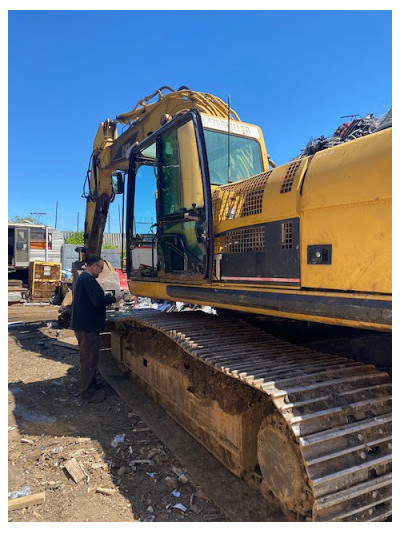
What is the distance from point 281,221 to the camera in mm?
2598

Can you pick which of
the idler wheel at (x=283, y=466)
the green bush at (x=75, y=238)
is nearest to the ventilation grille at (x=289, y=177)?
the idler wheel at (x=283, y=466)

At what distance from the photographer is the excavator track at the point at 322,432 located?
2.00 m

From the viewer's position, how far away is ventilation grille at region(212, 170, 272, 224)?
2855mm

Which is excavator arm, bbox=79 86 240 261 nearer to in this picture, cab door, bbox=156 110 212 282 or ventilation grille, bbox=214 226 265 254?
cab door, bbox=156 110 212 282

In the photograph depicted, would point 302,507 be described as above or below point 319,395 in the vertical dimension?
below

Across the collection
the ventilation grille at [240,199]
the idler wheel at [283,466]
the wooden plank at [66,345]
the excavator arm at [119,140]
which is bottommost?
the wooden plank at [66,345]

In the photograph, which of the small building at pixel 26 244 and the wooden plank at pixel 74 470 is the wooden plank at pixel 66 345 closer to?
the wooden plank at pixel 74 470

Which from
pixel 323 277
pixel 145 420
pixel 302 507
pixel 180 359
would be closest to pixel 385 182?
pixel 323 277

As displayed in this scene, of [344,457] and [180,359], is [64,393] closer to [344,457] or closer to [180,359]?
[180,359]

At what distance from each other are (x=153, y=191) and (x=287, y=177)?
6.79 ft

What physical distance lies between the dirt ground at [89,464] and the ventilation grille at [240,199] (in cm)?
208

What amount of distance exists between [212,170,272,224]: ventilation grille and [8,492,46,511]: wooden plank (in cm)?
246

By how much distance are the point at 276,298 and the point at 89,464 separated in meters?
2.14

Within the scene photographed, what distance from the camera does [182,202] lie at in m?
Answer: 3.62
